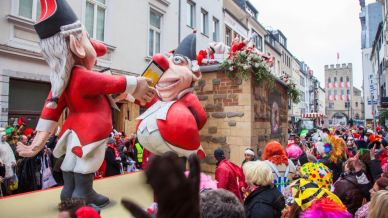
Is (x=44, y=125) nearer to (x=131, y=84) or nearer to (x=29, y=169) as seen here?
(x=131, y=84)

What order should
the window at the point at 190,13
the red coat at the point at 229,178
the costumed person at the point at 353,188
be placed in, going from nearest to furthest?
the costumed person at the point at 353,188
the red coat at the point at 229,178
the window at the point at 190,13

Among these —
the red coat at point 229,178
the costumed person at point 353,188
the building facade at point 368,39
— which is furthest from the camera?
the building facade at point 368,39

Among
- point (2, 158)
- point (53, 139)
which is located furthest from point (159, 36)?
point (2, 158)

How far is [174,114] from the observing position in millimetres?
3256

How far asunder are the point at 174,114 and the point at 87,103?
919 mm

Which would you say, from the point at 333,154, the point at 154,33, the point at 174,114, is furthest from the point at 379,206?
the point at 154,33

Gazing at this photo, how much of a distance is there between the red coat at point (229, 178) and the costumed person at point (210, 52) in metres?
2.25

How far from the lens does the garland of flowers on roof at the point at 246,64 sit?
17.6 feet

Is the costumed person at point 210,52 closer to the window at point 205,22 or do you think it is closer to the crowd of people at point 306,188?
the crowd of people at point 306,188

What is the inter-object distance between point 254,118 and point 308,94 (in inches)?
1913

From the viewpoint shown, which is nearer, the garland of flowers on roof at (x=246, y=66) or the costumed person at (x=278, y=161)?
the costumed person at (x=278, y=161)

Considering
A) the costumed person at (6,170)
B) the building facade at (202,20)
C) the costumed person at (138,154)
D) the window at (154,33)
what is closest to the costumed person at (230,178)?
the costumed person at (138,154)

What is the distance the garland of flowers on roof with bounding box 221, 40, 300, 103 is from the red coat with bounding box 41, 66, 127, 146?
3.03m

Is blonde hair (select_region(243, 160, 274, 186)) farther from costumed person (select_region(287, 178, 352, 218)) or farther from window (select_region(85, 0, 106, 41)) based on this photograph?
window (select_region(85, 0, 106, 41))
